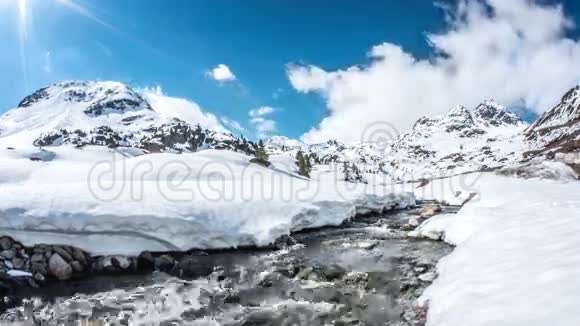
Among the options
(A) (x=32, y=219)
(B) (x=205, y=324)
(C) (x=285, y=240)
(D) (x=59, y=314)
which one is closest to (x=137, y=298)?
(D) (x=59, y=314)

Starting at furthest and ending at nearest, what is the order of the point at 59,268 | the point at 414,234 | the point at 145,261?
the point at 414,234, the point at 145,261, the point at 59,268

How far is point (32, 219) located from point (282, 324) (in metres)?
13.7

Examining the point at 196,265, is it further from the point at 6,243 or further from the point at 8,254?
the point at 6,243

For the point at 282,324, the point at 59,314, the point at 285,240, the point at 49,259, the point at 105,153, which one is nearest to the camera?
the point at 282,324

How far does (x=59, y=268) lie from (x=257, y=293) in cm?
936

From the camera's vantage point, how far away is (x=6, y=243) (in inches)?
717

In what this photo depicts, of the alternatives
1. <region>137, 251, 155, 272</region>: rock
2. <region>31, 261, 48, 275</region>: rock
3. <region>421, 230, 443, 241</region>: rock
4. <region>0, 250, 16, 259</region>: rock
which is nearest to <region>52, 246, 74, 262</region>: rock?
<region>31, 261, 48, 275</region>: rock

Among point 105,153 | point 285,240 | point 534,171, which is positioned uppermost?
point 105,153

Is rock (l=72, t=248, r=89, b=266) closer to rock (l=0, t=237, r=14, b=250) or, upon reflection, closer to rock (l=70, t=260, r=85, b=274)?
rock (l=70, t=260, r=85, b=274)

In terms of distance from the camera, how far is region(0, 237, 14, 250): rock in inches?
713

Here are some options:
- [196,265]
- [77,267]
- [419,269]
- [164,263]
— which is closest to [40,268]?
[77,267]

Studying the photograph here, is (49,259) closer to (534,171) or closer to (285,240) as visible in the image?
(285,240)

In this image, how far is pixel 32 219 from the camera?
62.2ft

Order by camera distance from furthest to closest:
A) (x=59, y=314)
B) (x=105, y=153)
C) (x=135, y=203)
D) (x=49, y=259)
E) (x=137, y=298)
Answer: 1. (x=105, y=153)
2. (x=135, y=203)
3. (x=49, y=259)
4. (x=137, y=298)
5. (x=59, y=314)
